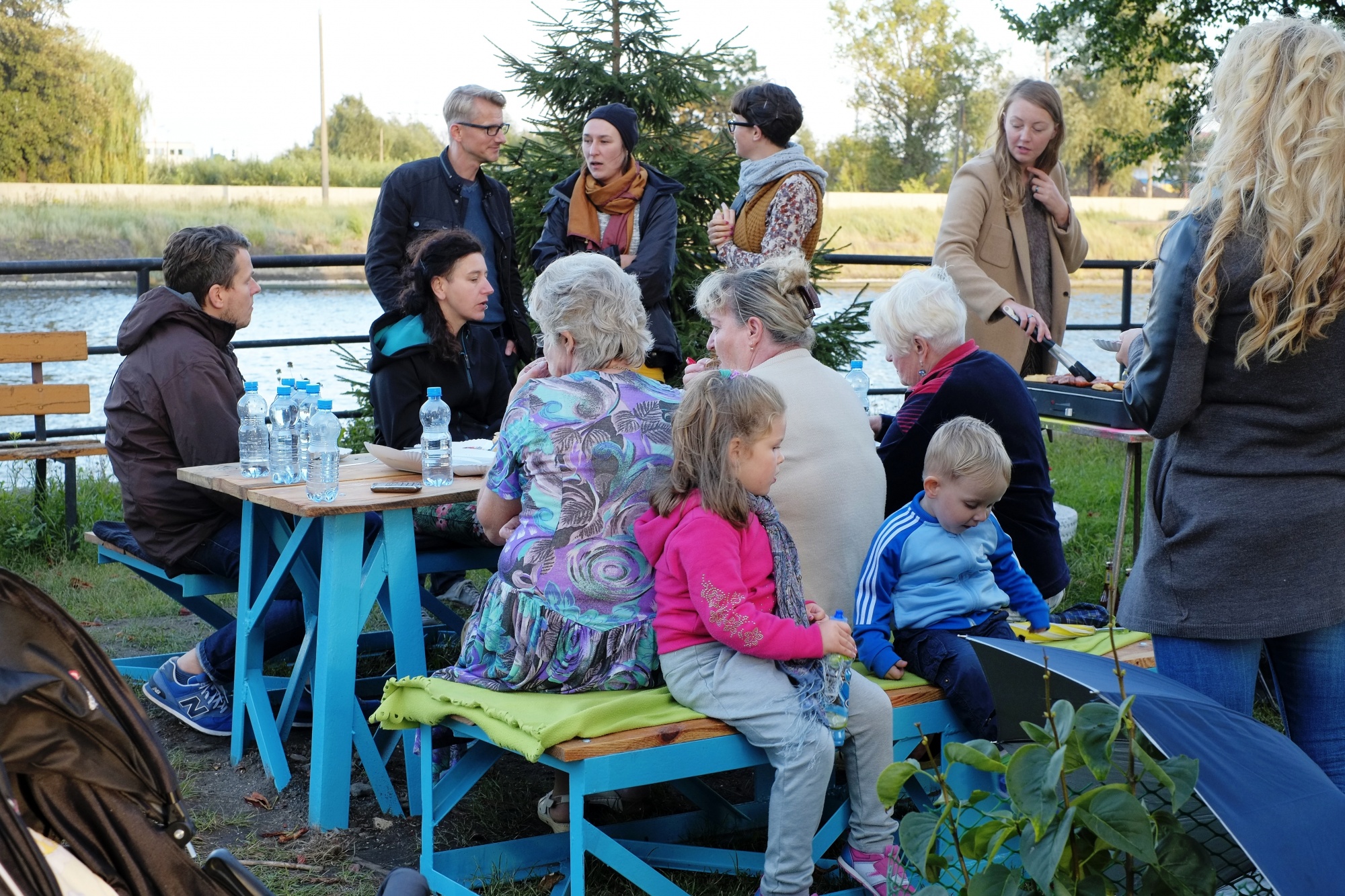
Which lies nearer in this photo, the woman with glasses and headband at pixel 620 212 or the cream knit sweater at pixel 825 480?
the cream knit sweater at pixel 825 480

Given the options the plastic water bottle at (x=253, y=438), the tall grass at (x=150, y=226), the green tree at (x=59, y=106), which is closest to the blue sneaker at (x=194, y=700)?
the plastic water bottle at (x=253, y=438)

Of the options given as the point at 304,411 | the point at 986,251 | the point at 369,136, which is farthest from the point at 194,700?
the point at 369,136

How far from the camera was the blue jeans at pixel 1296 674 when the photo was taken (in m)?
2.18

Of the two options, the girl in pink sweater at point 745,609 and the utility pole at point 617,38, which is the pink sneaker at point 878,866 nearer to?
the girl in pink sweater at point 745,609

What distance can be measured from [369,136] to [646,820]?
37.6 metres

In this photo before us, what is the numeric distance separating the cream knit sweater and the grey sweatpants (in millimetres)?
462

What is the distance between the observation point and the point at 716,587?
2449 mm

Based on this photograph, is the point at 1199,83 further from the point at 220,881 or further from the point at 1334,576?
the point at 220,881

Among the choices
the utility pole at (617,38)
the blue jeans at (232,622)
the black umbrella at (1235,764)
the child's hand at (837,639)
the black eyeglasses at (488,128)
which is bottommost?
the blue jeans at (232,622)

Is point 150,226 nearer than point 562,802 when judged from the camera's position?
No

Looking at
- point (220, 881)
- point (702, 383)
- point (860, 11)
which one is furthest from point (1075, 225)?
point (860, 11)

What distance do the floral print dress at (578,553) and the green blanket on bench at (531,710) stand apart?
0.19 ft

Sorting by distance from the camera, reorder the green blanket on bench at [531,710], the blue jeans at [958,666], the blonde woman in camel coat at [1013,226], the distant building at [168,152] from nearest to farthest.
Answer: the green blanket on bench at [531,710]
the blue jeans at [958,666]
the blonde woman in camel coat at [1013,226]
the distant building at [168,152]

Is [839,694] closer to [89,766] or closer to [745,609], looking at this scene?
[745,609]
